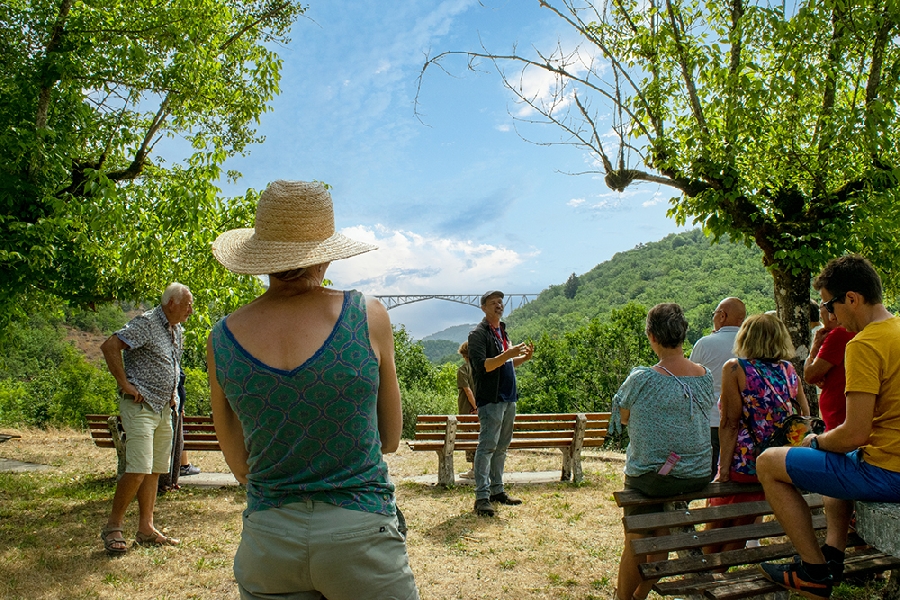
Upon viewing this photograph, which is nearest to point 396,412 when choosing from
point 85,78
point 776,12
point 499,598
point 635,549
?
point 635,549

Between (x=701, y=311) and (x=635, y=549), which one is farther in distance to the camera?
(x=701, y=311)

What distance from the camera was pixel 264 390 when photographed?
5.41 ft

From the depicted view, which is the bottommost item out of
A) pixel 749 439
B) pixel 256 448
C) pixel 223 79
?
pixel 749 439

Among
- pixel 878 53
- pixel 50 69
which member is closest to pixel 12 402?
pixel 50 69

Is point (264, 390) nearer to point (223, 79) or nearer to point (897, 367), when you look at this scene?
point (897, 367)

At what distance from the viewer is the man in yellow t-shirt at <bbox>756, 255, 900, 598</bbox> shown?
2.74 m

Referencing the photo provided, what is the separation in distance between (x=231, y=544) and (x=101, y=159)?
622 centimetres

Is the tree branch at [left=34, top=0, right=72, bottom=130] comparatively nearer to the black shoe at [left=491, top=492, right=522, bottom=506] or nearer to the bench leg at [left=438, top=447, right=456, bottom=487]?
the bench leg at [left=438, top=447, right=456, bottom=487]

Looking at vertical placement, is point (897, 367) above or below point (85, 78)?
below

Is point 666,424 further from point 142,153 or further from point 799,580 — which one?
point 142,153

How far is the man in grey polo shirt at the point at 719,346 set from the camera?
494cm

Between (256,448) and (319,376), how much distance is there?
278 mm

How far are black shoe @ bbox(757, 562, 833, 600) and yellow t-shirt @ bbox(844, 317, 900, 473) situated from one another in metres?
0.60

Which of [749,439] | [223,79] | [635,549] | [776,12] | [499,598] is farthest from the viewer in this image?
[223,79]
